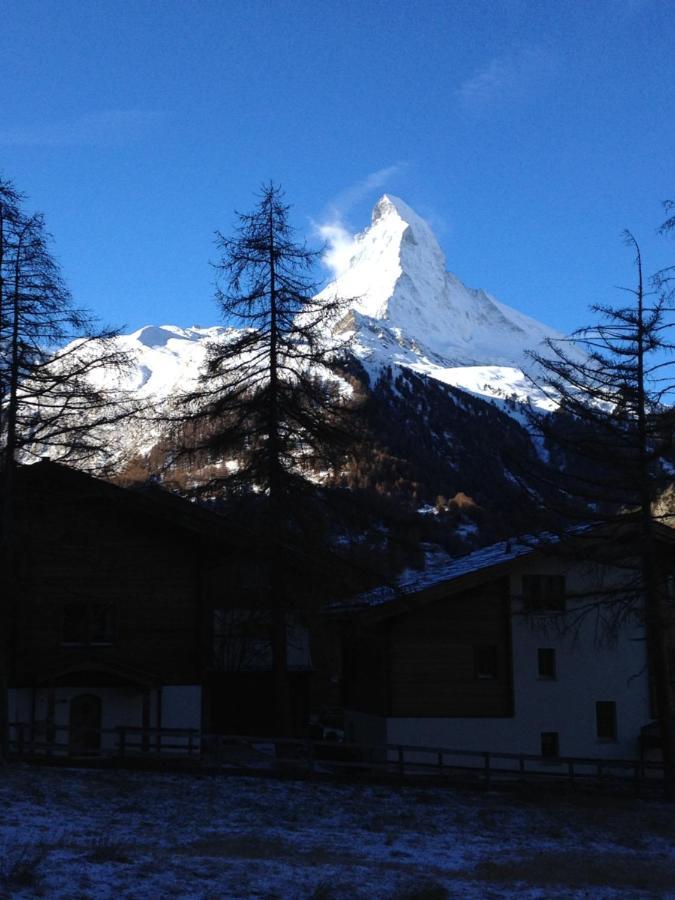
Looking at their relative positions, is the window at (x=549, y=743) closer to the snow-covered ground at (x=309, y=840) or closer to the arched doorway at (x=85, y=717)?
the snow-covered ground at (x=309, y=840)

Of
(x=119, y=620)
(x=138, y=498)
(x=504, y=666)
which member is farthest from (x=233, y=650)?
(x=138, y=498)

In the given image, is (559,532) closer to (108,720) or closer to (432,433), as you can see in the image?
(108,720)

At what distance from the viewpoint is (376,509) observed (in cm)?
2395

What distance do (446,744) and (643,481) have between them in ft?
41.1

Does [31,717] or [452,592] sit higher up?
[452,592]

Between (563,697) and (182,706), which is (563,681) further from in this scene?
(182,706)

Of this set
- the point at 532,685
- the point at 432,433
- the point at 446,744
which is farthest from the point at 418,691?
the point at 432,433

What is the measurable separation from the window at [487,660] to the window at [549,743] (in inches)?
97.7

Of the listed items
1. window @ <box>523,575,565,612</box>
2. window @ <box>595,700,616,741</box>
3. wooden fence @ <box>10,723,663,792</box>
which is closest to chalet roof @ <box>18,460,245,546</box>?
wooden fence @ <box>10,723,663,792</box>

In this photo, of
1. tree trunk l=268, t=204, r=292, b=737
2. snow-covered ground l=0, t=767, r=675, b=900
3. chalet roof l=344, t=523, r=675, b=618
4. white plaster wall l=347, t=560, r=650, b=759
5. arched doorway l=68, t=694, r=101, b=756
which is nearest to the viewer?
snow-covered ground l=0, t=767, r=675, b=900

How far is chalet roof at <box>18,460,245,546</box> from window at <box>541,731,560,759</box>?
12247 millimetres

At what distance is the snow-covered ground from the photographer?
441 inches

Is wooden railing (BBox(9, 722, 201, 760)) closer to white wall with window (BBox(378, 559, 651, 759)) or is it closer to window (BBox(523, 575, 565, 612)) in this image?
white wall with window (BBox(378, 559, 651, 759))

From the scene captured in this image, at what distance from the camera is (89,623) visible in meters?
27.7
